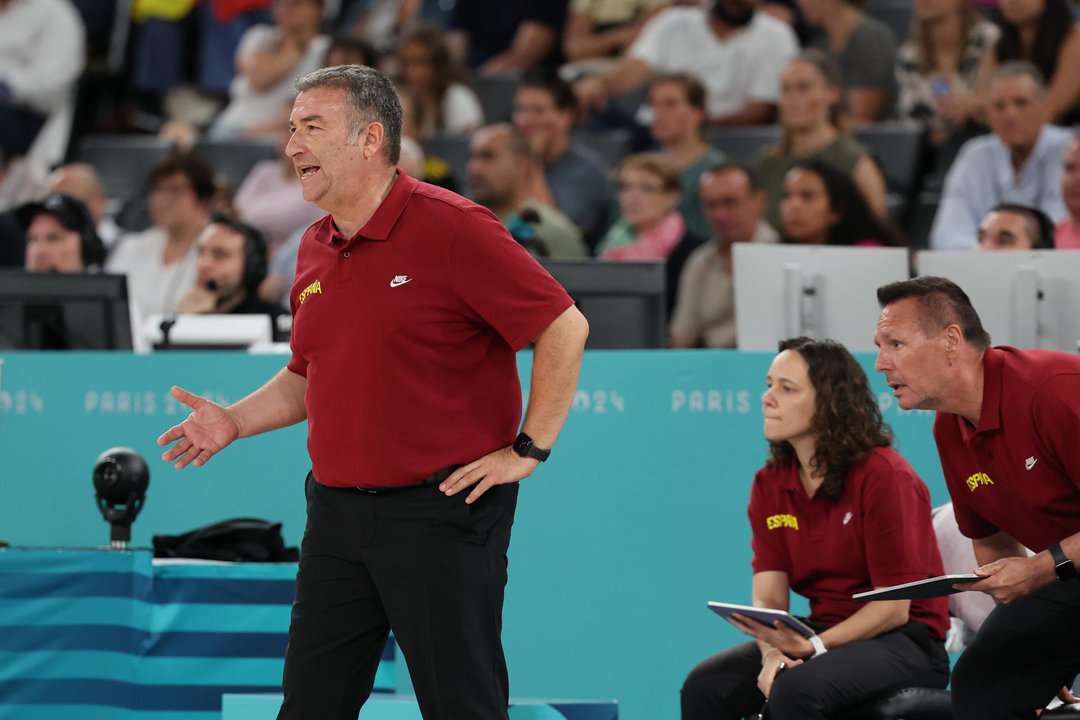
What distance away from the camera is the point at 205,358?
4.73 metres

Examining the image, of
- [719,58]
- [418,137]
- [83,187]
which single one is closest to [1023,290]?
[719,58]

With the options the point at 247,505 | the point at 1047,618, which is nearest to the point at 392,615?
the point at 1047,618

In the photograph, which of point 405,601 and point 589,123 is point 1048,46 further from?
point 405,601

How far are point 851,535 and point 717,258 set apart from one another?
9.31ft

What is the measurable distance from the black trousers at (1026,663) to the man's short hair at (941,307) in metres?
0.59

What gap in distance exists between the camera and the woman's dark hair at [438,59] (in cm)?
796

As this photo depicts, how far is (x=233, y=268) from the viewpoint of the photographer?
580 centimetres

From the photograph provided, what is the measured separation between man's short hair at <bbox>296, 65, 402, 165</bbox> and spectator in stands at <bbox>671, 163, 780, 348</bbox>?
10.9 feet

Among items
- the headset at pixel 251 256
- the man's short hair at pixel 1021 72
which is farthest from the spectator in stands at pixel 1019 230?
the headset at pixel 251 256

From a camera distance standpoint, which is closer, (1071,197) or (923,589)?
(923,589)

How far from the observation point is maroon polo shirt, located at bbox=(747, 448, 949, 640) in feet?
11.0

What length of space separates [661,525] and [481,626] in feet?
5.55

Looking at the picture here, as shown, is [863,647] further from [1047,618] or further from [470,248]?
[470,248]

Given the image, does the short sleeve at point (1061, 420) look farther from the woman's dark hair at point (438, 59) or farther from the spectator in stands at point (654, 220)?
the woman's dark hair at point (438, 59)
